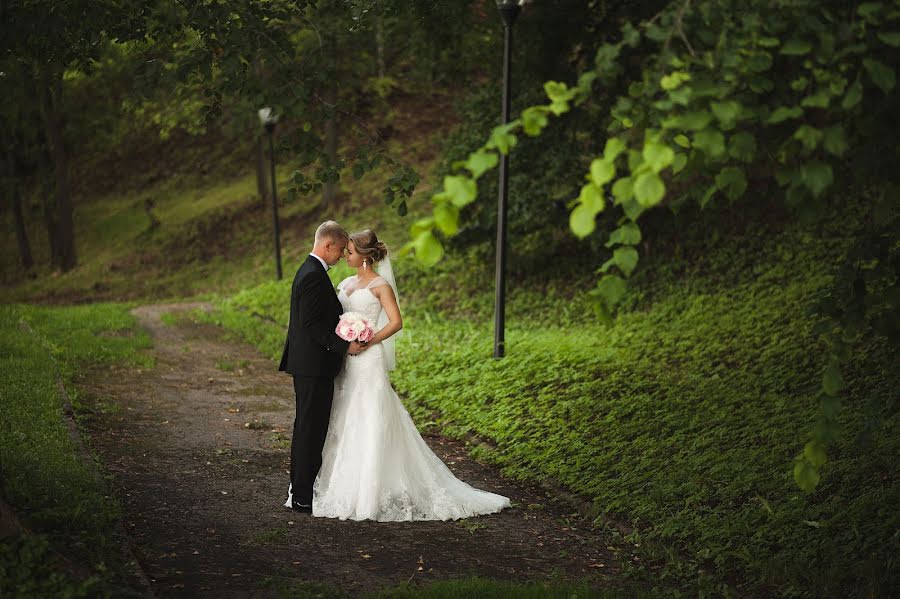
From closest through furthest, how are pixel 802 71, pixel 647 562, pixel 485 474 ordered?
pixel 802 71, pixel 647 562, pixel 485 474

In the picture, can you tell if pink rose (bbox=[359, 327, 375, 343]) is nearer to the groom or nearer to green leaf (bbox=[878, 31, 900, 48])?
the groom

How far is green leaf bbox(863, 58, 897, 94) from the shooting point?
9.82 ft

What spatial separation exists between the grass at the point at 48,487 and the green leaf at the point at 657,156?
3.63 metres

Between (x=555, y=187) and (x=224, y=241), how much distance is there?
15416 mm

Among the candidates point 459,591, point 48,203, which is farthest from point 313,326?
point 48,203

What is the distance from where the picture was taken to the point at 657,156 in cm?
293

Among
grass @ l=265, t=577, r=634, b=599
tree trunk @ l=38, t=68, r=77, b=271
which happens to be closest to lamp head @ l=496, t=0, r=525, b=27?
grass @ l=265, t=577, r=634, b=599

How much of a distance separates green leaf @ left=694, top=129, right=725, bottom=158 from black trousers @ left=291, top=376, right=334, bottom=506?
461 centimetres

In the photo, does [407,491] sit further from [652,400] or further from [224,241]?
[224,241]

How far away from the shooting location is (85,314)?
17.4 m

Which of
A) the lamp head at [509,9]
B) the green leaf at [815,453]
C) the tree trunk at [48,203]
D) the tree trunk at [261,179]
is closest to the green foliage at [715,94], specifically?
the green leaf at [815,453]

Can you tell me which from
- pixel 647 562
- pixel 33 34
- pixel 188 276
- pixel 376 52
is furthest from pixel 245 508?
pixel 376 52

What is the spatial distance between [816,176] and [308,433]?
4.91 metres

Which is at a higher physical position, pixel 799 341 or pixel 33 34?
pixel 33 34
